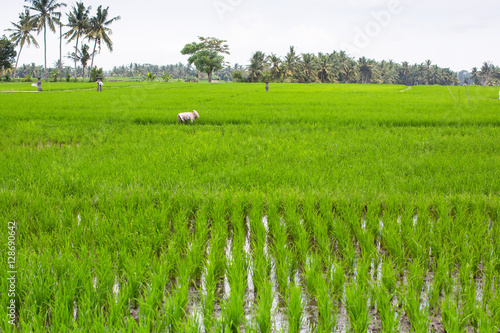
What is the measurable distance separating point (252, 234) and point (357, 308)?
1.03 metres

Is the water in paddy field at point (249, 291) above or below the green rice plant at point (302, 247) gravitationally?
below

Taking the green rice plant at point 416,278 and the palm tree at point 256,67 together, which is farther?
the palm tree at point 256,67

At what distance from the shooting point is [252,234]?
91.3 inches

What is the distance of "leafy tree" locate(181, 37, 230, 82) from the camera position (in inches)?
1483

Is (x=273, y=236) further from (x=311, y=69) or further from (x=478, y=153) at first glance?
(x=311, y=69)

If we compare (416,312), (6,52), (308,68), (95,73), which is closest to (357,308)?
(416,312)

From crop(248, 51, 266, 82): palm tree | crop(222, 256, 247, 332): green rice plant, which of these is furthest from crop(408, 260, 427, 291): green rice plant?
crop(248, 51, 266, 82): palm tree

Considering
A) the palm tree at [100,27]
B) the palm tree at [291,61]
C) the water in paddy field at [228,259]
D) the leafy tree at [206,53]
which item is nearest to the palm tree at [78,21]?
the palm tree at [100,27]

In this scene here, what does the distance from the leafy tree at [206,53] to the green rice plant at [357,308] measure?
38154 mm

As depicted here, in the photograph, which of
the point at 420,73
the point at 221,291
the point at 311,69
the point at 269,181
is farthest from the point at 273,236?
the point at 420,73

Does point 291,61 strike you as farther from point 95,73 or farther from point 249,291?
point 249,291

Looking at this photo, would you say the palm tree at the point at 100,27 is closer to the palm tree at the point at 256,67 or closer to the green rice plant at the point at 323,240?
the palm tree at the point at 256,67

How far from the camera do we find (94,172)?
11.4 feet

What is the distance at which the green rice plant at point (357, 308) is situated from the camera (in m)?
1.33
